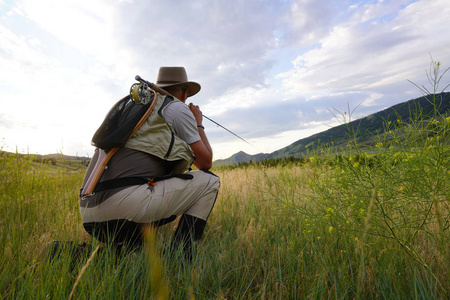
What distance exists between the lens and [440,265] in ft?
6.24

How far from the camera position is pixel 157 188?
98.2 inches

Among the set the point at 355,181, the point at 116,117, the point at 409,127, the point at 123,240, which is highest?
the point at 116,117

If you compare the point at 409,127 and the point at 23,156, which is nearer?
the point at 409,127

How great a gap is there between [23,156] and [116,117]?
3.75 meters

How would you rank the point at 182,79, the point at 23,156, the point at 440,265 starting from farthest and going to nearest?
the point at 23,156
the point at 182,79
the point at 440,265

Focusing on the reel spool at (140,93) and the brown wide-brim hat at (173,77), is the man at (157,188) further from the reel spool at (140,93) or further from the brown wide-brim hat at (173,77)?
the brown wide-brim hat at (173,77)

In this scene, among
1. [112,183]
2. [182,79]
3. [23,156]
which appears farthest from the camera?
[23,156]

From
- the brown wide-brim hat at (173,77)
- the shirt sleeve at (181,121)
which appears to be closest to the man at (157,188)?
the shirt sleeve at (181,121)

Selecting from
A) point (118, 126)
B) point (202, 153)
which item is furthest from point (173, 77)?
point (118, 126)

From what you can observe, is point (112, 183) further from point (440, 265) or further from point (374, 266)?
point (440, 265)

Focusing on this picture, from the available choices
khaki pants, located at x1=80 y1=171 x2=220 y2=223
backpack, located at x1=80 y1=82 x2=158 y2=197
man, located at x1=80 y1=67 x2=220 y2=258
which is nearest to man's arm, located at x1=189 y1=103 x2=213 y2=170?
man, located at x1=80 y1=67 x2=220 y2=258

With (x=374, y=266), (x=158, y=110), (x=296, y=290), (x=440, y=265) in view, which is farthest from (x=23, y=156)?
(x=440, y=265)

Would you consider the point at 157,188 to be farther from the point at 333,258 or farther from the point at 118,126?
the point at 333,258

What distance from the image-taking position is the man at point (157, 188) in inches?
94.2
